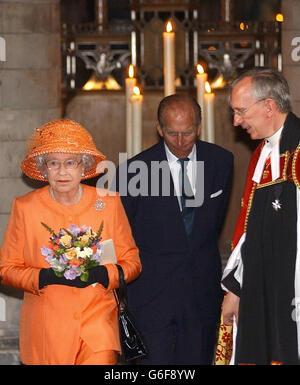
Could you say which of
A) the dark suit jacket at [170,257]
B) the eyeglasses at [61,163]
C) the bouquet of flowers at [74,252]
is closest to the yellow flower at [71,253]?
the bouquet of flowers at [74,252]

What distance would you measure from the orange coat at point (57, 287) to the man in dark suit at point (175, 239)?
56 centimetres

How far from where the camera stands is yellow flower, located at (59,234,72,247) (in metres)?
4.77

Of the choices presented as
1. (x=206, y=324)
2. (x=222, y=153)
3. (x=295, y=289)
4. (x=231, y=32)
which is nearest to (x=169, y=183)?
(x=222, y=153)

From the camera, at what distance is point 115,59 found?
23.0 feet

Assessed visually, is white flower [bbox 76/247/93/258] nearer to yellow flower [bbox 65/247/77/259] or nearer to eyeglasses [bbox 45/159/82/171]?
yellow flower [bbox 65/247/77/259]

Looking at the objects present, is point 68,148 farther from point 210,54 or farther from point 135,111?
point 210,54

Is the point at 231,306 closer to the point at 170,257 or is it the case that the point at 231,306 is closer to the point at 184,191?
the point at 170,257

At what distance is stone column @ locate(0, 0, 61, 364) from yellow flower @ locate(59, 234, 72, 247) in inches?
85.7

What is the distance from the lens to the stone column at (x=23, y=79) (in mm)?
6898

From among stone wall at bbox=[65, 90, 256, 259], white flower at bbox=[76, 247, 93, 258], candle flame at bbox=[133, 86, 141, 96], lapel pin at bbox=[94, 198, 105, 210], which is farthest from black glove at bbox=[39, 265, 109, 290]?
stone wall at bbox=[65, 90, 256, 259]

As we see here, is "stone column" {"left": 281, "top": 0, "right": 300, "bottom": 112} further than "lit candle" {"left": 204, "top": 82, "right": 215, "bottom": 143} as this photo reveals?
Yes

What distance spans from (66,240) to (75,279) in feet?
0.66

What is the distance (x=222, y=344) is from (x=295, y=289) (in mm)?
724

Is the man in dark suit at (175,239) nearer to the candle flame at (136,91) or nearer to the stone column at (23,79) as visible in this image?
the candle flame at (136,91)
